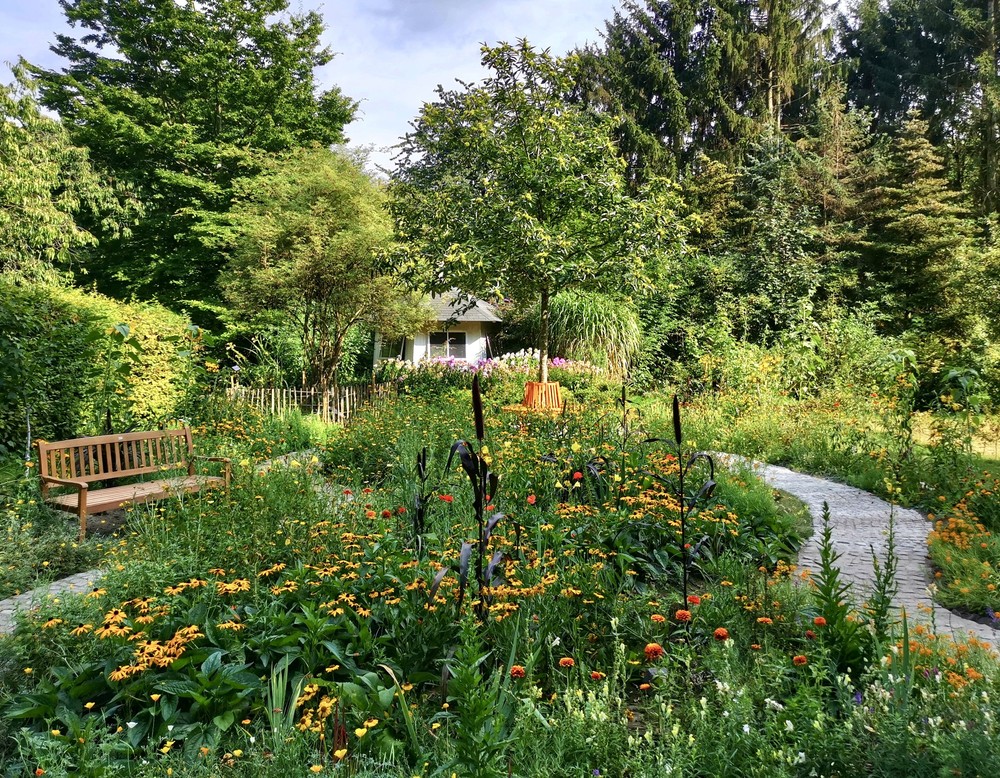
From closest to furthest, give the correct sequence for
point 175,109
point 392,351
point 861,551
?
point 861,551
point 175,109
point 392,351

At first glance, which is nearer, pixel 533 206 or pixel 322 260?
pixel 533 206

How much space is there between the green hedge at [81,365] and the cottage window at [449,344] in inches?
569

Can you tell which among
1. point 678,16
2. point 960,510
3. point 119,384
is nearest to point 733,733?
point 960,510

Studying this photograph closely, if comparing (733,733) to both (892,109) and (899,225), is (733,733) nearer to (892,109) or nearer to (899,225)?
(899,225)

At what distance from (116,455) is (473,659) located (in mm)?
5698

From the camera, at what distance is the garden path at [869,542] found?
358 cm

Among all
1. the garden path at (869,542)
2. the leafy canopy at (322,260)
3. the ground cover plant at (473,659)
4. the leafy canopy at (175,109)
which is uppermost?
the leafy canopy at (175,109)

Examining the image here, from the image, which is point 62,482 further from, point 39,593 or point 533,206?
point 533,206

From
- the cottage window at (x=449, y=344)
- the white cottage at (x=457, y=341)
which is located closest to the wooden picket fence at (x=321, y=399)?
the white cottage at (x=457, y=341)

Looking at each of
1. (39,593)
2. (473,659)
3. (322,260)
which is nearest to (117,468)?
(39,593)

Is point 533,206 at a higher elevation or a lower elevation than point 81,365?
higher

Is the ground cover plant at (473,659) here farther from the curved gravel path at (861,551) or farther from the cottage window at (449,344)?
the cottage window at (449,344)

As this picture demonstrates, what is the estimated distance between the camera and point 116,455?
6145 mm

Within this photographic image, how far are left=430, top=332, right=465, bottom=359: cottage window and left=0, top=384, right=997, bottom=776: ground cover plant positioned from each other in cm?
1950
